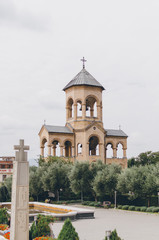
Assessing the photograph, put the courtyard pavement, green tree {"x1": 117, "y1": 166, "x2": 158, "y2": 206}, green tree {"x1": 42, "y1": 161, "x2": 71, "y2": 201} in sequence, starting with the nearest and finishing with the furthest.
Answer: the courtyard pavement → green tree {"x1": 117, "y1": 166, "x2": 158, "y2": 206} → green tree {"x1": 42, "y1": 161, "x2": 71, "y2": 201}

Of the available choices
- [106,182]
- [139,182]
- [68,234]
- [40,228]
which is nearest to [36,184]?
[106,182]

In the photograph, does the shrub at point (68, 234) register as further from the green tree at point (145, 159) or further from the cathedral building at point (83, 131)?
the green tree at point (145, 159)

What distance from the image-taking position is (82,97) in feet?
179

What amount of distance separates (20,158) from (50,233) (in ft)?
14.0

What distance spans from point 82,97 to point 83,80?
10.5 feet

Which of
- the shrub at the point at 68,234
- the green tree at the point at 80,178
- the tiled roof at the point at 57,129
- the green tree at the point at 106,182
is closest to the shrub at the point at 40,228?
the shrub at the point at 68,234

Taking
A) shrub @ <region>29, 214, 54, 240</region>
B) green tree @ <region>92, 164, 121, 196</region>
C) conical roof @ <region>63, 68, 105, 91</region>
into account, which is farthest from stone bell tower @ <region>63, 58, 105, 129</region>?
shrub @ <region>29, 214, 54, 240</region>

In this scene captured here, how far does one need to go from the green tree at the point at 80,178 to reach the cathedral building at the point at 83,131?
10292 mm

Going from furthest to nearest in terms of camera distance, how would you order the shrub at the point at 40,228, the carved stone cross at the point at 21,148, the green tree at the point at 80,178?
1. the green tree at the point at 80,178
2. the shrub at the point at 40,228
3. the carved stone cross at the point at 21,148

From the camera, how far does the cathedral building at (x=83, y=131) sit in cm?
5328

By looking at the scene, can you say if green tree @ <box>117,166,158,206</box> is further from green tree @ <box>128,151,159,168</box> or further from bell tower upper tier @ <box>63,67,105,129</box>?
green tree @ <box>128,151,159,168</box>

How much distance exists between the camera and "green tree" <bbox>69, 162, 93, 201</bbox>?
136 ft

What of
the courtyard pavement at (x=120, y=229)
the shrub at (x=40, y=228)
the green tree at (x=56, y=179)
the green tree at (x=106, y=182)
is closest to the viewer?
the shrub at (x=40, y=228)

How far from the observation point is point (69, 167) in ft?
149
